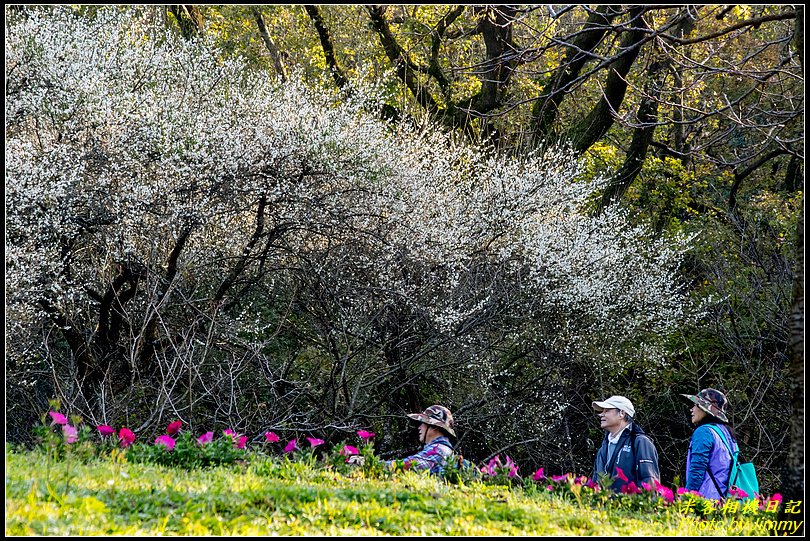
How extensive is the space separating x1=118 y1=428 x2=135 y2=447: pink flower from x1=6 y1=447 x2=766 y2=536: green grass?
178mm

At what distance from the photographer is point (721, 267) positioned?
11.7 metres

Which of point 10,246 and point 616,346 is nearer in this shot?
point 10,246

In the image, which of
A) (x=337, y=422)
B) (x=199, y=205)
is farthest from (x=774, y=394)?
(x=199, y=205)

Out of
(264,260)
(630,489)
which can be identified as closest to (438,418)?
(630,489)

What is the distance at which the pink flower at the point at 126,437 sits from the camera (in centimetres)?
476

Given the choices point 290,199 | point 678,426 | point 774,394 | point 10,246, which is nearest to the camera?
point 10,246

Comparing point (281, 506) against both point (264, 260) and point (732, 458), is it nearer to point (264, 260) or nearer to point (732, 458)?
point (732, 458)

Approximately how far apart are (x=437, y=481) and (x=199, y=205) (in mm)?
4581

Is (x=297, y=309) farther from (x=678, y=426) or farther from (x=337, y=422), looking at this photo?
(x=678, y=426)

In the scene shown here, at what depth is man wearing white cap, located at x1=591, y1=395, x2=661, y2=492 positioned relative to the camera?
17.5 feet

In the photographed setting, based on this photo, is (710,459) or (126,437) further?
(710,459)

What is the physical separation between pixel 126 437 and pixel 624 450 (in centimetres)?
327

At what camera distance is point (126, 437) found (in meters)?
4.85

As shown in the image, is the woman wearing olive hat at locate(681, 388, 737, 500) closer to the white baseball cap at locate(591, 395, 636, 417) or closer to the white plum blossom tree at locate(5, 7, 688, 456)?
the white baseball cap at locate(591, 395, 636, 417)
